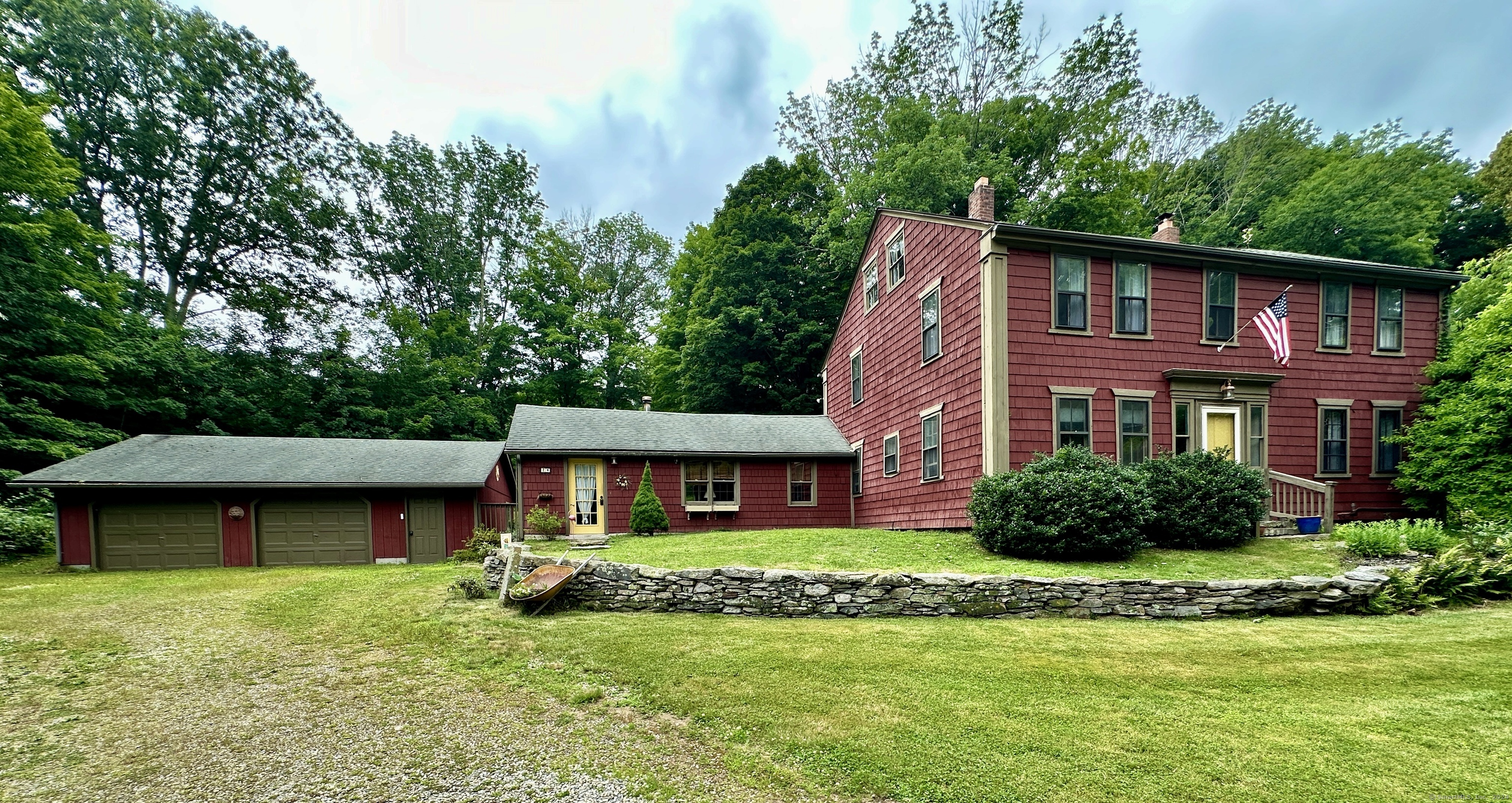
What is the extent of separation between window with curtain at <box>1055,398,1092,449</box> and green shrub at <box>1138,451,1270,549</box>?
140 cm

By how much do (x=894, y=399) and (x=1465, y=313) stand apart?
12.5 meters

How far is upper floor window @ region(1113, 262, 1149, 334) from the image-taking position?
11.1 m

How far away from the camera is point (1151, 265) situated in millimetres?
11203

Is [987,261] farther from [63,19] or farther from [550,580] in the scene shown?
[63,19]

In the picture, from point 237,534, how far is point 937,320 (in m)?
17.8

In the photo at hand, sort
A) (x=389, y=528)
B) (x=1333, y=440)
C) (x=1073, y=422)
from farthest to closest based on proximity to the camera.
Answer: (x=389, y=528) < (x=1333, y=440) < (x=1073, y=422)

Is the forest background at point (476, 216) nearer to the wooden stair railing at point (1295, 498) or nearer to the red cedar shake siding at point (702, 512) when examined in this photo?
the red cedar shake siding at point (702, 512)

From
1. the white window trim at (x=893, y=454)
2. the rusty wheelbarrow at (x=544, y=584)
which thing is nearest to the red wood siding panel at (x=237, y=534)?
the rusty wheelbarrow at (x=544, y=584)

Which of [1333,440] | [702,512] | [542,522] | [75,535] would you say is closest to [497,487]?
[542,522]

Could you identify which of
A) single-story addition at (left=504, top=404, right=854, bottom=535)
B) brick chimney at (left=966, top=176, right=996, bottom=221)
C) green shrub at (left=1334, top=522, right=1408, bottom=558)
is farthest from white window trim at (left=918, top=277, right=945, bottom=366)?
green shrub at (left=1334, top=522, right=1408, bottom=558)

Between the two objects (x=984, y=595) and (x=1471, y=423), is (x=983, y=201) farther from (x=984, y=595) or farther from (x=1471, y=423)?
(x=1471, y=423)

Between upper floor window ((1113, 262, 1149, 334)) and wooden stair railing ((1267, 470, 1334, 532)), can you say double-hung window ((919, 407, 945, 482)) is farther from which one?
wooden stair railing ((1267, 470, 1334, 532))

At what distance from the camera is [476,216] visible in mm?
31859

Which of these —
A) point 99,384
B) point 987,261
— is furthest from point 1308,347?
point 99,384
